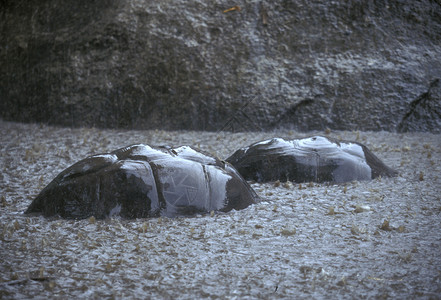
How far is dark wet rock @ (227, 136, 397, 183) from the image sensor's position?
99.1 inches

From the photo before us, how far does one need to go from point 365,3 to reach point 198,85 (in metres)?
1.65

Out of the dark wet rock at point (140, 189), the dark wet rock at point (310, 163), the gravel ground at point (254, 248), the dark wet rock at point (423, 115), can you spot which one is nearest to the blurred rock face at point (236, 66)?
the dark wet rock at point (423, 115)

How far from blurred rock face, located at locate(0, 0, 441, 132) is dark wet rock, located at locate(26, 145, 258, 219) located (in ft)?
6.78

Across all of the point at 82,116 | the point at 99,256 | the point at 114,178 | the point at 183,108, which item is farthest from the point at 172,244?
the point at 82,116

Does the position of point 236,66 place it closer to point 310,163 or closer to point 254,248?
point 310,163

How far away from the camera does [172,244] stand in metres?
1.69

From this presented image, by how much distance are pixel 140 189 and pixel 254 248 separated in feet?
1.83

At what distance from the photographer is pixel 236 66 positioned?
425cm

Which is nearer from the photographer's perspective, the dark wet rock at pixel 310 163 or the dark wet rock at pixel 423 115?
the dark wet rock at pixel 310 163

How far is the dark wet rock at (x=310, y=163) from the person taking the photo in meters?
2.52

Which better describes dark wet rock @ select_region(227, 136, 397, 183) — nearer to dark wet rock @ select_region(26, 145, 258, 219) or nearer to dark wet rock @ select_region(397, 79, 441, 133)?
dark wet rock @ select_region(26, 145, 258, 219)

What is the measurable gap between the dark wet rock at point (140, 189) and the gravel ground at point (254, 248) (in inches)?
2.2

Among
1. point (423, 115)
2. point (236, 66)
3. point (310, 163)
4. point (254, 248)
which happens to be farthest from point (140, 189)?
point (423, 115)

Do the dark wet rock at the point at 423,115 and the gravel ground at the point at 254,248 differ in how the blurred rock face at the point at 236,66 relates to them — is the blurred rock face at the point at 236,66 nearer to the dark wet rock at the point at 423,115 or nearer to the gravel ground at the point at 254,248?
the dark wet rock at the point at 423,115
